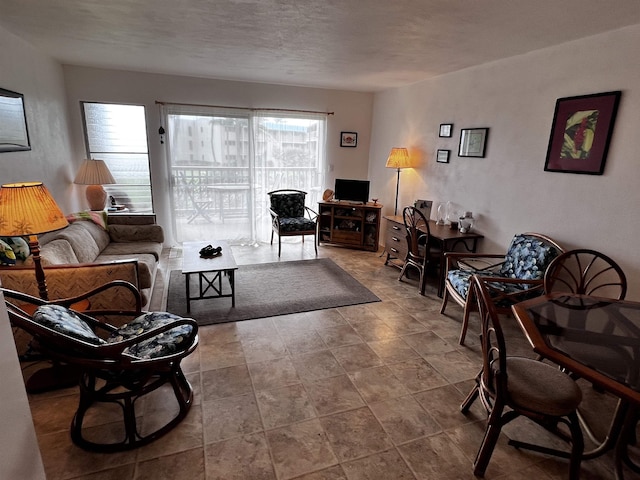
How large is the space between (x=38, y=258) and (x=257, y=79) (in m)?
3.67

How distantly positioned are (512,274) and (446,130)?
2.02 meters

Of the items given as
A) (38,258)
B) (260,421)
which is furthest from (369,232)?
(38,258)

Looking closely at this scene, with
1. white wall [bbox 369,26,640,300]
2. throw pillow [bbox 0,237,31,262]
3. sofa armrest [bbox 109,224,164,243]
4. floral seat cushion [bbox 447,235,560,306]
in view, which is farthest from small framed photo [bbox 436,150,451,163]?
throw pillow [bbox 0,237,31,262]

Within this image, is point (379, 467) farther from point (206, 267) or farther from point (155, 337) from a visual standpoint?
point (206, 267)

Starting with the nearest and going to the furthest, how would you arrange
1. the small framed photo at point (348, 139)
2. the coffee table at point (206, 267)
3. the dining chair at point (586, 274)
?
1. the dining chair at point (586, 274)
2. the coffee table at point (206, 267)
3. the small framed photo at point (348, 139)

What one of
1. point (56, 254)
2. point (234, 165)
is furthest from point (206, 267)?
point (234, 165)

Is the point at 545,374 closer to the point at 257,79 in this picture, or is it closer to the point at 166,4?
the point at 166,4

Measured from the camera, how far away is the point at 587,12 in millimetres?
2213

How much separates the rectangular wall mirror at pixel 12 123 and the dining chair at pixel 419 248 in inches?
142

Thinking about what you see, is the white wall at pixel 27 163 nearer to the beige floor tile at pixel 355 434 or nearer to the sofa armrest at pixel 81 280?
the sofa armrest at pixel 81 280

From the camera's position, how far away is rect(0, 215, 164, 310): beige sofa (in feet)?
7.70

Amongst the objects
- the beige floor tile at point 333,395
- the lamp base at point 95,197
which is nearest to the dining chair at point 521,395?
the beige floor tile at point 333,395

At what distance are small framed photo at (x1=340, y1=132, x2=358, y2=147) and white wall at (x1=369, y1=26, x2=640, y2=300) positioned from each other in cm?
110

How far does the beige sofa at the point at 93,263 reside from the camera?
7.70 feet
